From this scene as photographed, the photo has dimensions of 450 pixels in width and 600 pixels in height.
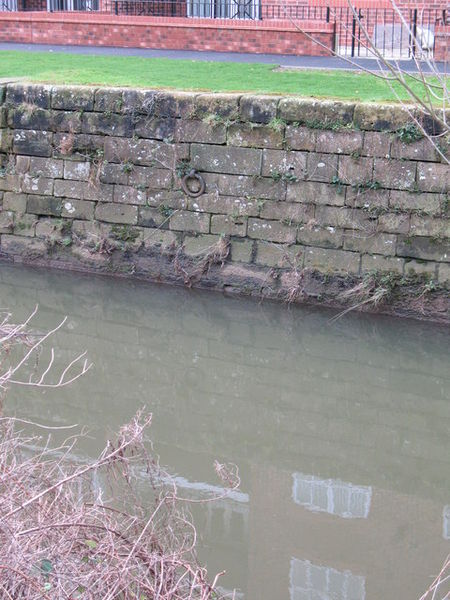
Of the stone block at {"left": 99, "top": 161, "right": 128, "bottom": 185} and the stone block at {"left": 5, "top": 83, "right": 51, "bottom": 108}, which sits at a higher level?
the stone block at {"left": 5, "top": 83, "right": 51, "bottom": 108}

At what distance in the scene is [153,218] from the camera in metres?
10.2

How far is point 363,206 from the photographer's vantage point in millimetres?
9234

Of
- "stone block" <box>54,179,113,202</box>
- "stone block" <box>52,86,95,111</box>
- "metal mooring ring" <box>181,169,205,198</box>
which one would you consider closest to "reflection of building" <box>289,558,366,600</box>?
"metal mooring ring" <box>181,169,205,198</box>

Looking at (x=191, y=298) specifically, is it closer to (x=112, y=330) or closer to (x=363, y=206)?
(x=112, y=330)

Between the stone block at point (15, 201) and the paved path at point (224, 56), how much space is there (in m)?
5.01

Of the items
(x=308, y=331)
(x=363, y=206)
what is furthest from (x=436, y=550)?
(x=363, y=206)

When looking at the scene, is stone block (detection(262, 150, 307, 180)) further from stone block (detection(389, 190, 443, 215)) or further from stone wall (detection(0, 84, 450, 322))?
stone block (detection(389, 190, 443, 215))

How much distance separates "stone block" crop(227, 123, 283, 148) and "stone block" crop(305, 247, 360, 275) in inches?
46.0

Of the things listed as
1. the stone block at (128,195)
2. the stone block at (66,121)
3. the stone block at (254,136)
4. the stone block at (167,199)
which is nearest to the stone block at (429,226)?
the stone block at (254,136)

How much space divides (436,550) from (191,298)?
15.9 ft

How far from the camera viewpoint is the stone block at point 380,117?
349 inches

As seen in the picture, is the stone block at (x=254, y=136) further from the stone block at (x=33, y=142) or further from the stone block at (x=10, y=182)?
the stone block at (x=10, y=182)

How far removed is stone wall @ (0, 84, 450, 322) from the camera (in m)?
9.09

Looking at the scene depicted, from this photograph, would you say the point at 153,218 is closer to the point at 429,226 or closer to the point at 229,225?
the point at 229,225
